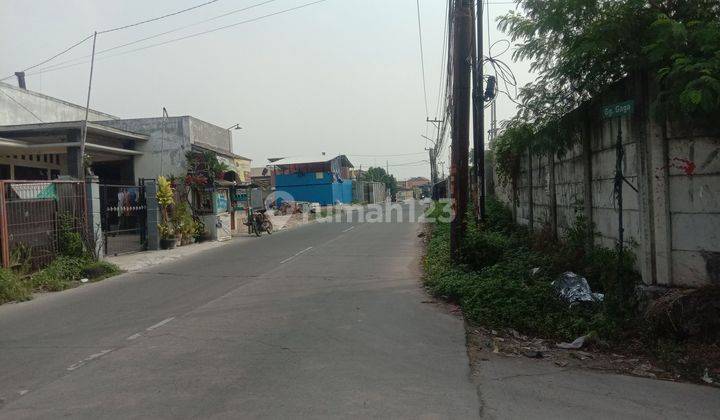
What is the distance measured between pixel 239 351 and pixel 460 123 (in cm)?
662

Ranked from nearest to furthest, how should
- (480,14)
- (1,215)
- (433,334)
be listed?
1. (433,334)
2. (1,215)
3. (480,14)

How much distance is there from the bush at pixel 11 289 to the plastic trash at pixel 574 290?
9.33 metres

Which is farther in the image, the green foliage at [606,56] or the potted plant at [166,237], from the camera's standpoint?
the potted plant at [166,237]

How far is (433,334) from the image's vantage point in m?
6.86

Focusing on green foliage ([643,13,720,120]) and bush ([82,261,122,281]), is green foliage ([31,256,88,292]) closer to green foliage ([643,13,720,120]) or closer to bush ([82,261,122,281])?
bush ([82,261,122,281])

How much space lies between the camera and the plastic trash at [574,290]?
23.6 feet

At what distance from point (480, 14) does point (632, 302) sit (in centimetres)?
1019

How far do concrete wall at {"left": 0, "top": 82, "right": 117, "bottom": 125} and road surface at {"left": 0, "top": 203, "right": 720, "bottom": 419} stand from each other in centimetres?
1578

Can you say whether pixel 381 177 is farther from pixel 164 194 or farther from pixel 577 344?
pixel 577 344

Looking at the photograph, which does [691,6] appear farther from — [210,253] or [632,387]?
[210,253]

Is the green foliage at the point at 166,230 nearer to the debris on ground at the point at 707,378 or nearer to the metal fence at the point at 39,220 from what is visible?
the metal fence at the point at 39,220

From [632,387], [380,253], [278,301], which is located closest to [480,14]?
[380,253]

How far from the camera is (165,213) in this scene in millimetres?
18641

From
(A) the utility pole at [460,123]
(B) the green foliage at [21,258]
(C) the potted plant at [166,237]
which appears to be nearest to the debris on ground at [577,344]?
(A) the utility pole at [460,123]
